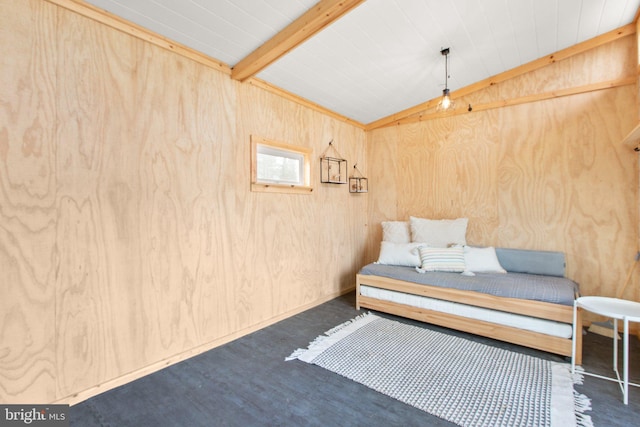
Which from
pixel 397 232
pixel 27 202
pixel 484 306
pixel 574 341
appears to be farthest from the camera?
pixel 397 232

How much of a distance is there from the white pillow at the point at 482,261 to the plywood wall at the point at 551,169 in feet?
1.22

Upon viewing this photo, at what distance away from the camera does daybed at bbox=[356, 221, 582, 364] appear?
226cm

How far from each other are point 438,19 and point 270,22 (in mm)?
1312

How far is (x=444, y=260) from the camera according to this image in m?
3.02

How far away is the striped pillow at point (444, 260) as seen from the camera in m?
2.97

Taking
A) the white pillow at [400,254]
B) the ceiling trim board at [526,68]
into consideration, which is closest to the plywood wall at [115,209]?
the white pillow at [400,254]

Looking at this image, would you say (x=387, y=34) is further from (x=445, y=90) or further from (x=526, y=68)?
(x=526, y=68)

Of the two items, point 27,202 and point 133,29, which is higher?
point 133,29

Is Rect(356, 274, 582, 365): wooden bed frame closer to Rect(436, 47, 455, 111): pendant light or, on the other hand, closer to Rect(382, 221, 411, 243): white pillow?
Rect(382, 221, 411, 243): white pillow

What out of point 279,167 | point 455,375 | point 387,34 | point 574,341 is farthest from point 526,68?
point 455,375

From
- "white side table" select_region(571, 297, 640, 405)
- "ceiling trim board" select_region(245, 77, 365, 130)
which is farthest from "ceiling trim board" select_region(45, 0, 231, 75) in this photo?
"white side table" select_region(571, 297, 640, 405)

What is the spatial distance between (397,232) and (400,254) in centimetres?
46

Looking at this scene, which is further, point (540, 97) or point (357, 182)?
point (357, 182)

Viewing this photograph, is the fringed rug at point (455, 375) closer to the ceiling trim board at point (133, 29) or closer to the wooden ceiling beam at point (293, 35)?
the wooden ceiling beam at point (293, 35)
